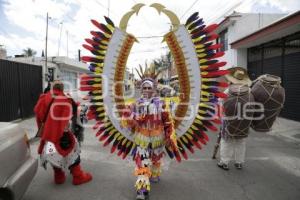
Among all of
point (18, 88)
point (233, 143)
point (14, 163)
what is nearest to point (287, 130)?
point (233, 143)

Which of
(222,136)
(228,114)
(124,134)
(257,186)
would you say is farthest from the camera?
(222,136)

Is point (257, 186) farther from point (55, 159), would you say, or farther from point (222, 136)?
point (55, 159)

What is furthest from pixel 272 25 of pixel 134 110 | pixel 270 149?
pixel 134 110

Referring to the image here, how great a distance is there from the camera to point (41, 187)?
14.5 feet

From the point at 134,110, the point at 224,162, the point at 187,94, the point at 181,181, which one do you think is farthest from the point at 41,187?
the point at 224,162

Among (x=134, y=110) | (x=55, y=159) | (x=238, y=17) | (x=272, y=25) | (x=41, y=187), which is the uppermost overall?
(x=238, y=17)

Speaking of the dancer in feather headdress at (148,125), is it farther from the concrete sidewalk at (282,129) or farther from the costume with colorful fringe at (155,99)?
the concrete sidewalk at (282,129)

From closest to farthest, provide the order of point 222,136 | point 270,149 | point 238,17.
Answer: point 222,136, point 270,149, point 238,17

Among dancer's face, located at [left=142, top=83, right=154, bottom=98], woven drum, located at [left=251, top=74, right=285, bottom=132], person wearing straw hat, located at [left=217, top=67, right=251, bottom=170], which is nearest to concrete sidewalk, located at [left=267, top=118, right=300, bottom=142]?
person wearing straw hat, located at [left=217, top=67, right=251, bottom=170]

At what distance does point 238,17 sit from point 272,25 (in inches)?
278

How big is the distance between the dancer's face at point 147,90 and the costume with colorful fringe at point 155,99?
0.21m

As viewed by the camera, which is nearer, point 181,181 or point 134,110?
point 134,110

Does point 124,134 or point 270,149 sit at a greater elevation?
point 124,134

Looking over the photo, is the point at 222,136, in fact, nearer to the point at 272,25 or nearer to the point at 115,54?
the point at 115,54
